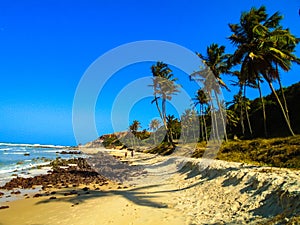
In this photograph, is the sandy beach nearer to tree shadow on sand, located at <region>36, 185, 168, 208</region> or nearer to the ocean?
tree shadow on sand, located at <region>36, 185, 168, 208</region>

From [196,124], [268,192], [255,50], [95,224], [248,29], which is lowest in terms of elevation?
[95,224]

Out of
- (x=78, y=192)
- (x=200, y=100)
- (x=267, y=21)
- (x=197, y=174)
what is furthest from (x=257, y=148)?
(x=200, y=100)

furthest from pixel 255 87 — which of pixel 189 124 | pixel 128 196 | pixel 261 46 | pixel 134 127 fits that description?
pixel 134 127

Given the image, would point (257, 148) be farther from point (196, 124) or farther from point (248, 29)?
point (196, 124)

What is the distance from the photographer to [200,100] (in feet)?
159

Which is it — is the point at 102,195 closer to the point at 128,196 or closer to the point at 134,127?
the point at 128,196

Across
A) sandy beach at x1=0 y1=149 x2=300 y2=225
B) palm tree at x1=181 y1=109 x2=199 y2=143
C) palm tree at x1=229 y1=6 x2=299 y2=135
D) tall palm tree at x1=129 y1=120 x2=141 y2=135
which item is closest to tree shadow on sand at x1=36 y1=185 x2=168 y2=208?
sandy beach at x1=0 y1=149 x2=300 y2=225

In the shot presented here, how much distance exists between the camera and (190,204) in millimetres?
11352

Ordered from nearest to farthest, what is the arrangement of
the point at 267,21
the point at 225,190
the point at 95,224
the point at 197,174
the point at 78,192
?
the point at 95,224, the point at 225,190, the point at 78,192, the point at 197,174, the point at 267,21

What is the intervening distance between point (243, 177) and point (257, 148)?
464 inches

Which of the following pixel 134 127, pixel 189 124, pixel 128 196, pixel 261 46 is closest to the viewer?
pixel 128 196

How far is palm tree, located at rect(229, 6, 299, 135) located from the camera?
24156mm

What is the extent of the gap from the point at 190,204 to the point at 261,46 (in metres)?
18.2

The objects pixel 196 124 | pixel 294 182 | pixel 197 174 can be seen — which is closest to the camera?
pixel 294 182
